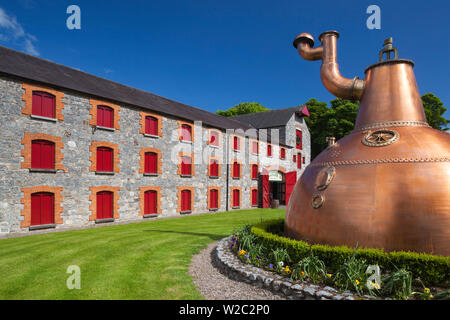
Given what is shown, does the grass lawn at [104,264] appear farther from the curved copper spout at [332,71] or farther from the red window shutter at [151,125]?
the red window shutter at [151,125]

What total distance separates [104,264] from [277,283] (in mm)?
5503

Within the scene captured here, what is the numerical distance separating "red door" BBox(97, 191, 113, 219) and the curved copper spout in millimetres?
15105

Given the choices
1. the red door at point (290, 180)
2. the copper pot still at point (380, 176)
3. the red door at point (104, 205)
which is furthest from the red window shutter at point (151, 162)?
the red door at point (290, 180)

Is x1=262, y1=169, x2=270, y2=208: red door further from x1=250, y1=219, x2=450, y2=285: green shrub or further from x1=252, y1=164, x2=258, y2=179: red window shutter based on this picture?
x1=250, y1=219, x2=450, y2=285: green shrub

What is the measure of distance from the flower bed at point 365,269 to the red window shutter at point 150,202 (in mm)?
14697

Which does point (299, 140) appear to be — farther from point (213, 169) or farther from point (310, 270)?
point (310, 270)

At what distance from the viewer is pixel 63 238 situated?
40.3 feet

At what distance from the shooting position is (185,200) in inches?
882

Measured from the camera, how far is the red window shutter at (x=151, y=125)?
20.0 metres

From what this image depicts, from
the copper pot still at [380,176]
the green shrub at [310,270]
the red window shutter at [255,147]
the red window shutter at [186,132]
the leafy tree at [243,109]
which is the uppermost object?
the leafy tree at [243,109]

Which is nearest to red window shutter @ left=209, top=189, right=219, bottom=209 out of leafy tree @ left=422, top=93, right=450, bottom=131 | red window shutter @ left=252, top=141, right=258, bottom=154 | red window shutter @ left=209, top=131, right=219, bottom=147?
red window shutter @ left=209, top=131, right=219, bottom=147

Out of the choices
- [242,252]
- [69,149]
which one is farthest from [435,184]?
[69,149]
